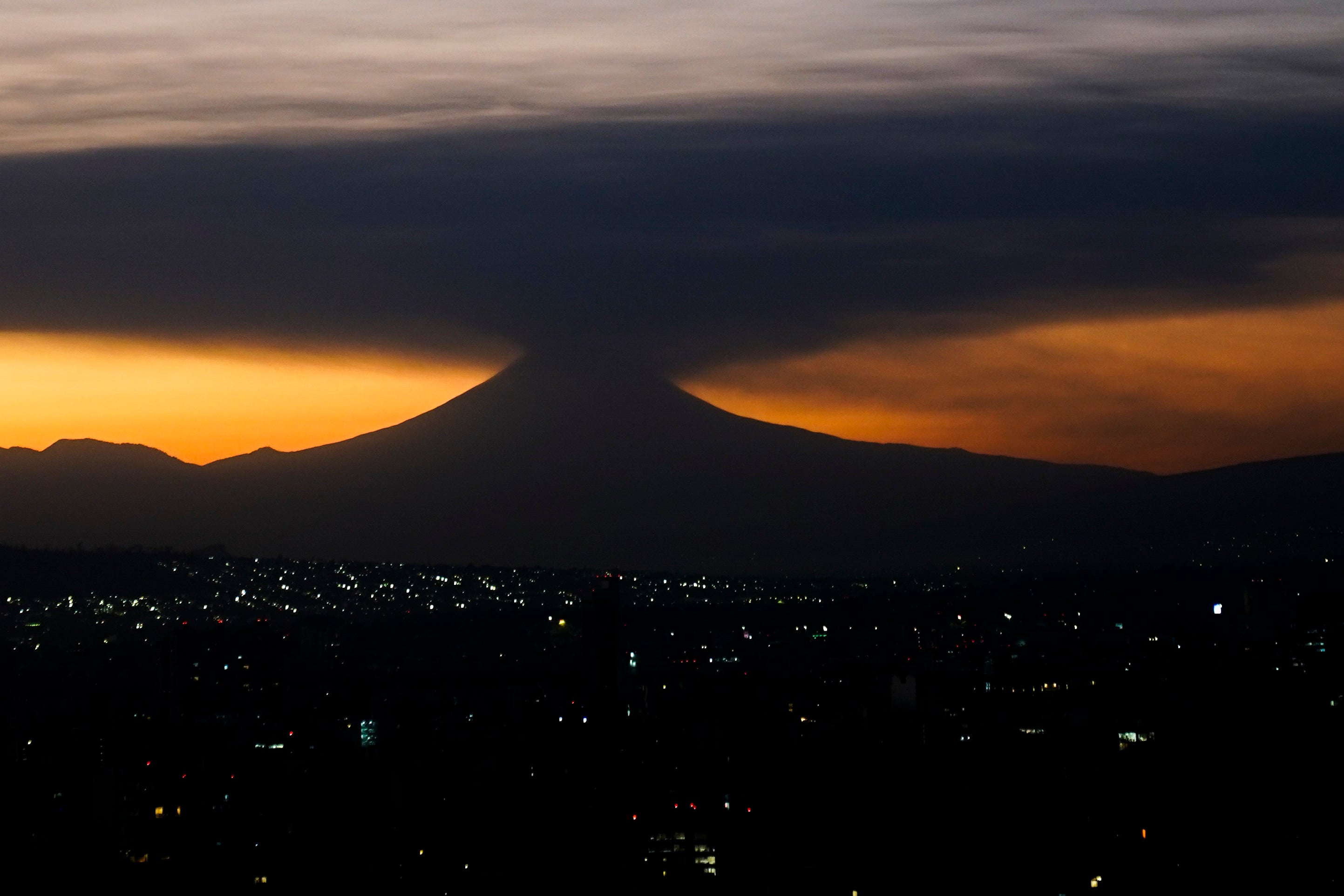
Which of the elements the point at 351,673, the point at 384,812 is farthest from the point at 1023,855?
the point at 351,673

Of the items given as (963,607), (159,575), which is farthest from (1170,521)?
(159,575)

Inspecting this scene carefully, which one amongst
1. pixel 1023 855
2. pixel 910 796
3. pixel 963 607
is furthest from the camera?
pixel 963 607

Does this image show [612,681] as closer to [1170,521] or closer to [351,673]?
[351,673]

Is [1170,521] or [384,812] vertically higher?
[1170,521]

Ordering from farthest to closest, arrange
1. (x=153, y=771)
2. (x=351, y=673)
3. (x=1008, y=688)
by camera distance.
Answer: (x=351, y=673)
(x=1008, y=688)
(x=153, y=771)

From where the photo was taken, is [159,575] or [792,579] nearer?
[159,575]

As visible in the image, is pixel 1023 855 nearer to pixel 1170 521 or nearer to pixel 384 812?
pixel 384 812
